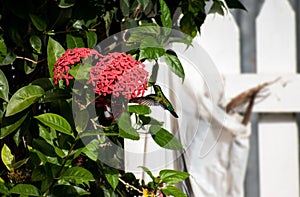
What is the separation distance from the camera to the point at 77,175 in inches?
35.4

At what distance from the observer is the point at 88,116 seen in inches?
36.7

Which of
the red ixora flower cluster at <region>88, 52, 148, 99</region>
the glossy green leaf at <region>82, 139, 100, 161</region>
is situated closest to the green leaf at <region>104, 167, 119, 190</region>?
the glossy green leaf at <region>82, 139, 100, 161</region>

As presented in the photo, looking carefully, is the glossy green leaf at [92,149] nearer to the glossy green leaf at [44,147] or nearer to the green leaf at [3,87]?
the glossy green leaf at [44,147]

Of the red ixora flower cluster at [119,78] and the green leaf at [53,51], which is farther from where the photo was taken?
the green leaf at [53,51]

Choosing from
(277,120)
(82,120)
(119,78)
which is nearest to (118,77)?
(119,78)

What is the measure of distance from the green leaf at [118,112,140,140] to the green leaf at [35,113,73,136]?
8cm

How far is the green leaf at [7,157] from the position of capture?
1.01m

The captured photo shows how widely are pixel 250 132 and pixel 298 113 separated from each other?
0.23 m

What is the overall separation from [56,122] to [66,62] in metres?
0.09

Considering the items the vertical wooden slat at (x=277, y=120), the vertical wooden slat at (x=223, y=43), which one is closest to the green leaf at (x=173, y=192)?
the vertical wooden slat at (x=223, y=43)

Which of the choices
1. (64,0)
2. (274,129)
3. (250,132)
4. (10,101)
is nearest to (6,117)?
(10,101)

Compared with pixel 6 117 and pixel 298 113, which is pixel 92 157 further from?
pixel 298 113

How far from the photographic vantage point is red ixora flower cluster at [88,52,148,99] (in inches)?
33.8

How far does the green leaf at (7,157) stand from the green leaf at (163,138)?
23cm
